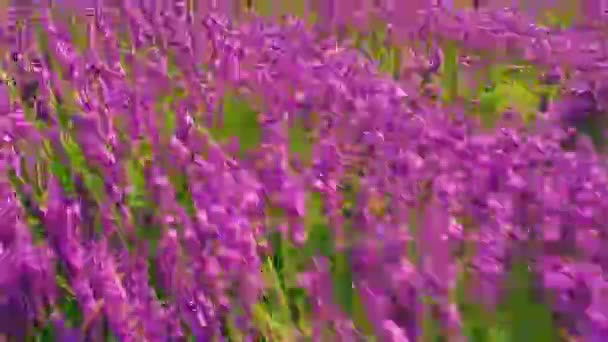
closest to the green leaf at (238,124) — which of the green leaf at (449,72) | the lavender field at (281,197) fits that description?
the lavender field at (281,197)

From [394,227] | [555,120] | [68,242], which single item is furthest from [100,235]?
[555,120]

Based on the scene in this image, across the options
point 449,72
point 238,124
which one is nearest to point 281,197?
point 238,124

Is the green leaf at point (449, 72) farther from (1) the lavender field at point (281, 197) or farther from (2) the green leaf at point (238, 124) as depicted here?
(2) the green leaf at point (238, 124)

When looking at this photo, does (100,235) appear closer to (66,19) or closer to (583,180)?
(583,180)

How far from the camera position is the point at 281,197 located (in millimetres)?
1534

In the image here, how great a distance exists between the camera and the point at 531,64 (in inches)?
100

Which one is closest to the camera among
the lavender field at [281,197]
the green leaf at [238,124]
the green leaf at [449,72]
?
the lavender field at [281,197]

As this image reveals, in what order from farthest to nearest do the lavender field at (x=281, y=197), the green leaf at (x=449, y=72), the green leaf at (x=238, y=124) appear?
the green leaf at (x=449, y=72) → the green leaf at (x=238, y=124) → the lavender field at (x=281, y=197)

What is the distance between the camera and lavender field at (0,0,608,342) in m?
1.37

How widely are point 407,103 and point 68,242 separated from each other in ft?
2.71

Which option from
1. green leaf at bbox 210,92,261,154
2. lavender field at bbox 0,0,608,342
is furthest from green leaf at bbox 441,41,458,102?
green leaf at bbox 210,92,261,154

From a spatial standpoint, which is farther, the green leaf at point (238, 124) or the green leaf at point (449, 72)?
the green leaf at point (449, 72)

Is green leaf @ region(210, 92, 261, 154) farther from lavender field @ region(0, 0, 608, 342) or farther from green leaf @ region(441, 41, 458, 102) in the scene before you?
green leaf @ region(441, 41, 458, 102)

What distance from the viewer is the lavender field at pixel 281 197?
1369 mm
